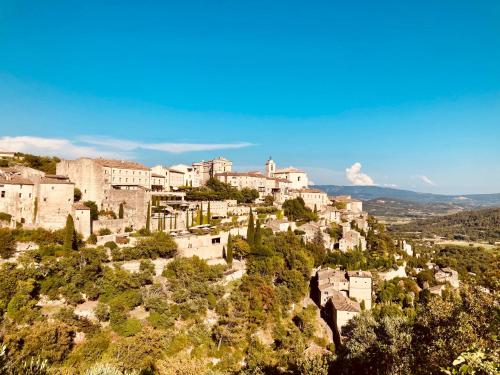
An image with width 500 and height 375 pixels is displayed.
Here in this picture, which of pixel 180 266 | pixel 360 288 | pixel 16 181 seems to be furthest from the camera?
pixel 360 288

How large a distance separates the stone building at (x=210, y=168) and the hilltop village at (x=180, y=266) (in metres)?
19.2

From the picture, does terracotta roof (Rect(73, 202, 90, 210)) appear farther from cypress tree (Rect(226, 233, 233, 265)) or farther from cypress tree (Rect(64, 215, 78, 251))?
cypress tree (Rect(226, 233, 233, 265))

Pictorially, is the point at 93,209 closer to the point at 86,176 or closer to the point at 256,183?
the point at 86,176

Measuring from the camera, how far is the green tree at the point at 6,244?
29.7m

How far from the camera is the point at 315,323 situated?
→ 37000mm

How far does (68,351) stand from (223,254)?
22.1m

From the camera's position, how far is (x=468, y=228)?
552ft

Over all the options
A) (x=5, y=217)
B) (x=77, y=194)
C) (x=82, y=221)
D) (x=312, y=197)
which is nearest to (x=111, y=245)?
(x=82, y=221)

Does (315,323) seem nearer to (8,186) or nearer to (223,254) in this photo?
(223,254)

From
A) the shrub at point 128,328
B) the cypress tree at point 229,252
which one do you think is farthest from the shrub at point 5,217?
the cypress tree at point 229,252

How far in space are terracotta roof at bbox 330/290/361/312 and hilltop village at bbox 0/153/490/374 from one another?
0.58ft

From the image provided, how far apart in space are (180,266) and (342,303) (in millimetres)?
17524

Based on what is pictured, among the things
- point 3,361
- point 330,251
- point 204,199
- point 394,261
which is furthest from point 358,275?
point 3,361

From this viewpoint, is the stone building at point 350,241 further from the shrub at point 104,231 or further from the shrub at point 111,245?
the shrub at point 104,231
